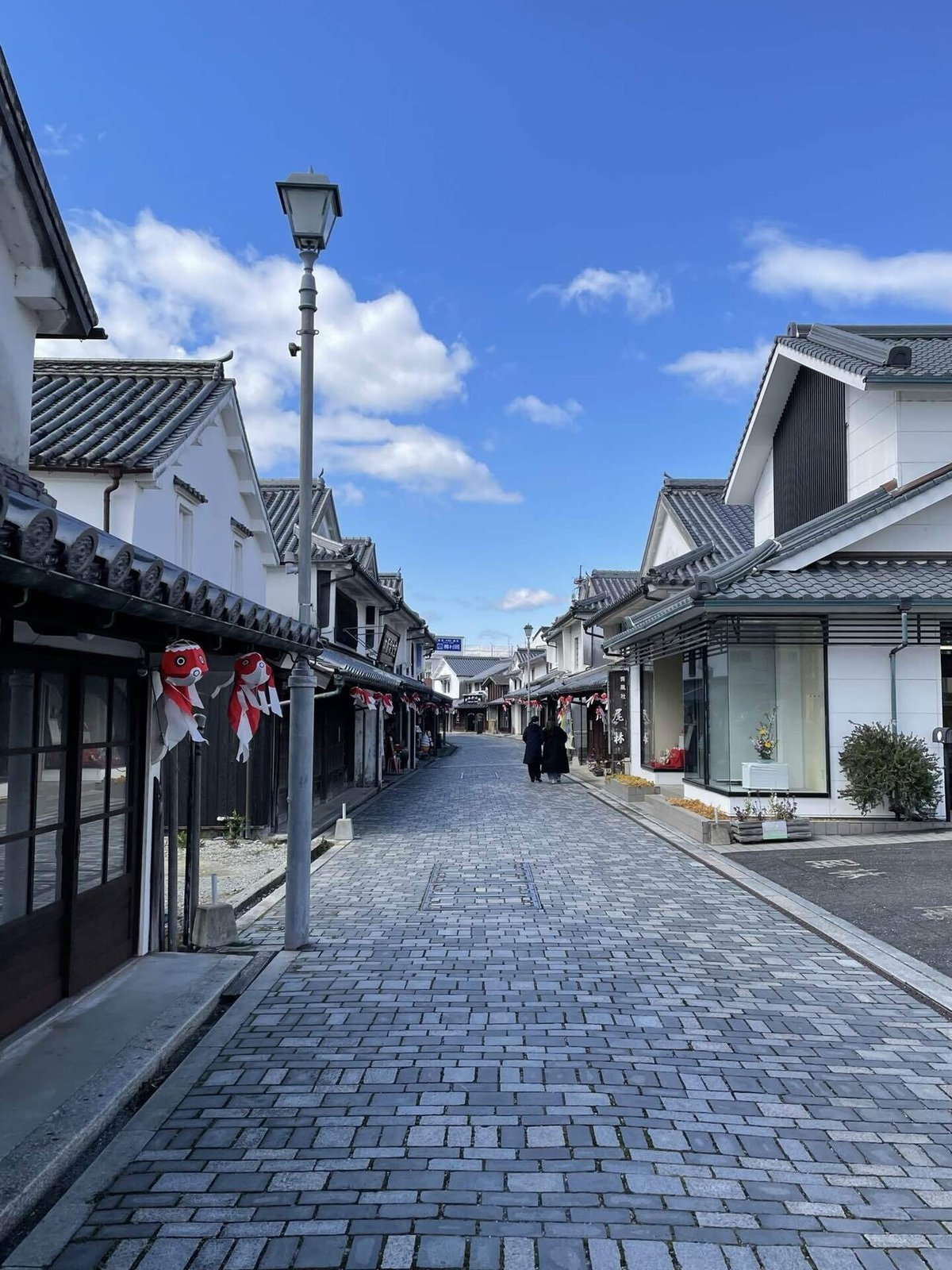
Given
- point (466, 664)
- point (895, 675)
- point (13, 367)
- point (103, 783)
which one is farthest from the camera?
point (466, 664)

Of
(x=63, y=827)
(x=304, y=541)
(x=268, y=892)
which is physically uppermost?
(x=304, y=541)

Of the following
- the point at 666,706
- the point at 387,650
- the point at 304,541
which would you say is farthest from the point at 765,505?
the point at 304,541

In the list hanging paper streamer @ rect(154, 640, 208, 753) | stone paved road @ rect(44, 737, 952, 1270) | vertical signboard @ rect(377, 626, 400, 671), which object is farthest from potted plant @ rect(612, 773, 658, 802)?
hanging paper streamer @ rect(154, 640, 208, 753)

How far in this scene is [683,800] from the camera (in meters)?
16.7

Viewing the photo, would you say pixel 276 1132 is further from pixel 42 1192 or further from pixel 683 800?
pixel 683 800

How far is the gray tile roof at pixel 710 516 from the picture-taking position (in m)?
23.8

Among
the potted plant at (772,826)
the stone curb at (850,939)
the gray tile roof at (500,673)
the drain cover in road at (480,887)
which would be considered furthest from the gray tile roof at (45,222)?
the gray tile roof at (500,673)

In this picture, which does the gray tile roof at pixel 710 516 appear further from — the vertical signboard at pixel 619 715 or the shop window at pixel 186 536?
the shop window at pixel 186 536

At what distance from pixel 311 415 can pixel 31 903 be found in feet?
15.2

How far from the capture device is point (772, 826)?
515 inches

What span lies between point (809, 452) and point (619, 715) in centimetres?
1065

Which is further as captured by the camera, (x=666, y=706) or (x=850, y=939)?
(x=666, y=706)

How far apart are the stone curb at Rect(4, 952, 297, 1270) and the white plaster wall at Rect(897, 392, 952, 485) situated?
45.6 ft

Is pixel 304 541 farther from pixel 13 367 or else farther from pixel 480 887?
pixel 480 887
